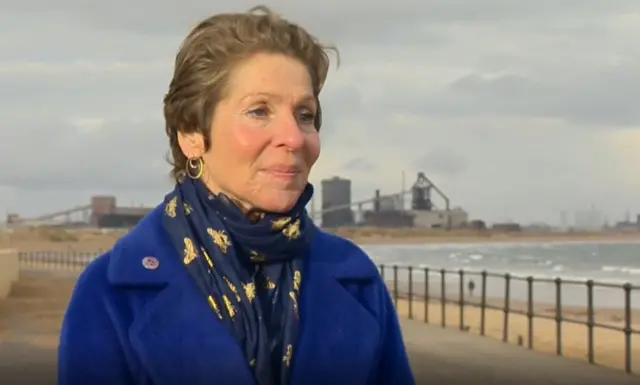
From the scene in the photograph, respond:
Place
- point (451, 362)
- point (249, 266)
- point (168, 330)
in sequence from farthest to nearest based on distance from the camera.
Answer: point (451, 362)
point (249, 266)
point (168, 330)

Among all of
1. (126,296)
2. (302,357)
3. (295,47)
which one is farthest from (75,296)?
(295,47)

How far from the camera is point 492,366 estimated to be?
33.6 ft

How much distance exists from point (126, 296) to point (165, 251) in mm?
106

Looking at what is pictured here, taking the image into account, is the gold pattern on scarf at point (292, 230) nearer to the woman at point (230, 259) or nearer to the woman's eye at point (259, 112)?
the woman at point (230, 259)

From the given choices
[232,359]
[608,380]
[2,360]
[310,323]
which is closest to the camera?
[232,359]

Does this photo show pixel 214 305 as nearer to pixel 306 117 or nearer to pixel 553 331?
pixel 306 117


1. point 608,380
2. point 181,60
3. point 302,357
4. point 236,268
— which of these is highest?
point 181,60

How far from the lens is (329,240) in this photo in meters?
2.29

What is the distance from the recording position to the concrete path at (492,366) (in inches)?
366

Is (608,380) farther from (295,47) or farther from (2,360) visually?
(295,47)

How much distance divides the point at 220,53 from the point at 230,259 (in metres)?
0.36

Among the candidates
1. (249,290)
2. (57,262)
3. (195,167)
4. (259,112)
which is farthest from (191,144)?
(57,262)

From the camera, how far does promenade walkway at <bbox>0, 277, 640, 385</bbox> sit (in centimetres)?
921

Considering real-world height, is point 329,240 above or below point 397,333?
above
